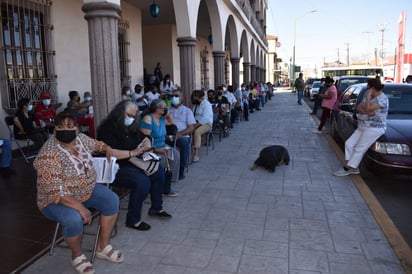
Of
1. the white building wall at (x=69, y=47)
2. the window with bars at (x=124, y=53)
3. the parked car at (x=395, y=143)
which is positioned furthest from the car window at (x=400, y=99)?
the window with bars at (x=124, y=53)

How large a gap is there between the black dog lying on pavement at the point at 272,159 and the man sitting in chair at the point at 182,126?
1.32m

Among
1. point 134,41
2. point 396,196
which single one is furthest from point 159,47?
point 396,196

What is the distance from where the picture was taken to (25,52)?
8.17m

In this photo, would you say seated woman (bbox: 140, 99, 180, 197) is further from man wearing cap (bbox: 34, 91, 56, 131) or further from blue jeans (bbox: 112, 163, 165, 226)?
man wearing cap (bbox: 34, 91, 56, 131)

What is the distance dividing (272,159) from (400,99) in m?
2.81

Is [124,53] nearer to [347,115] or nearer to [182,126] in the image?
[182,126]

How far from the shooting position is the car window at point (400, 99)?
6734mm

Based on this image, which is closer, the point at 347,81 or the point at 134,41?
the point at 134,41

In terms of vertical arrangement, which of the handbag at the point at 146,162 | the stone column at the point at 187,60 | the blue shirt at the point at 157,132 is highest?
the stone column at the point at 187,60

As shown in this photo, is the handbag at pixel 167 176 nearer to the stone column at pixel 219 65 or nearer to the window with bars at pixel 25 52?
the window with bars at pixel 25 52

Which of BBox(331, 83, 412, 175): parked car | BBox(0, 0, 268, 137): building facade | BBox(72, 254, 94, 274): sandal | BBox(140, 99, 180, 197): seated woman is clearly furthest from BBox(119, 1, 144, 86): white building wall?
BBox(72, 254, 94, 274): sandal

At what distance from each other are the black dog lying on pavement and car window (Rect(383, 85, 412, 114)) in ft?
7.00

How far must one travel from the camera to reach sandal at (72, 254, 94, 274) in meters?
3.12

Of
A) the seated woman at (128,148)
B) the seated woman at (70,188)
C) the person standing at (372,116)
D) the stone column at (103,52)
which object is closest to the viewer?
the seated woman at (70,188)
